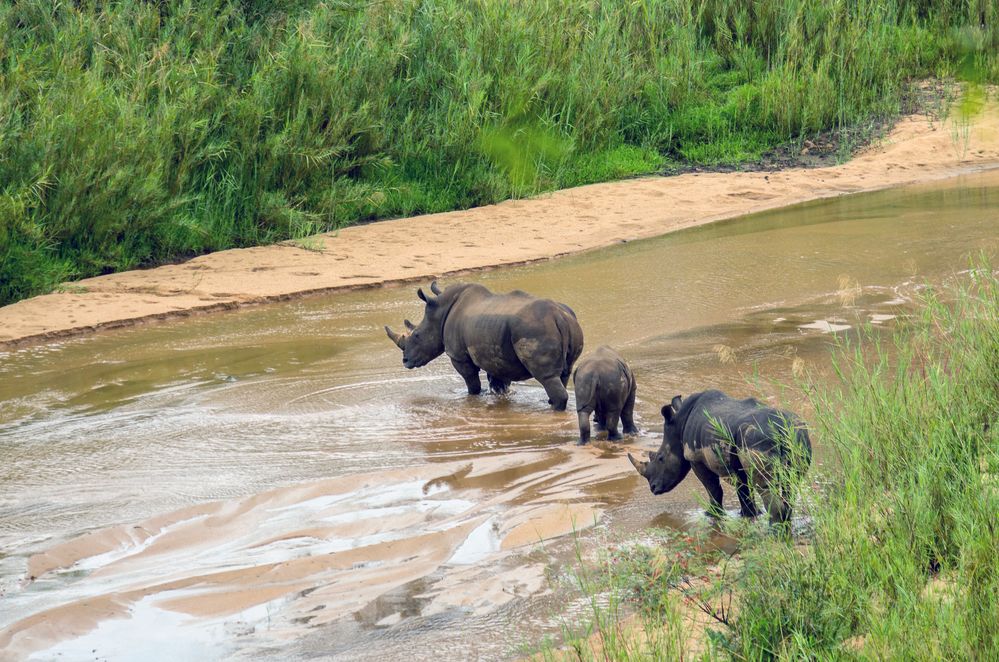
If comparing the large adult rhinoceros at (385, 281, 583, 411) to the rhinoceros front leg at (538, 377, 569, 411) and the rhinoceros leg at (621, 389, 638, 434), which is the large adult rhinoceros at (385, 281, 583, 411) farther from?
the rhinoceros leg at (621, 389, 638, 434)

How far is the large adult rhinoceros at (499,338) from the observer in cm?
805

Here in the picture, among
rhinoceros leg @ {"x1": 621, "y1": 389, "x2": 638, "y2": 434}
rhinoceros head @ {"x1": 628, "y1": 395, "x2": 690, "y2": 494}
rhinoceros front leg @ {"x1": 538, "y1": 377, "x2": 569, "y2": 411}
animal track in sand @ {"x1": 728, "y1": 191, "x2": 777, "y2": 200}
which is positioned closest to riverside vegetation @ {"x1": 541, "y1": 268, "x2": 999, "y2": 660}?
rhinoceros head @ {"x1": 628, "y1": 395, "x2": 690, "y2": 494}

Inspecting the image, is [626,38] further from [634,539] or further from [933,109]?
[634,539]

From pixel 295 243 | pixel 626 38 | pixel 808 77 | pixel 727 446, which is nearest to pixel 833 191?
pixel 808 77

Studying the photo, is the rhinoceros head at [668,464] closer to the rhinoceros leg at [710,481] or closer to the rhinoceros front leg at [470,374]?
the rhinoceros leg at [710,481]

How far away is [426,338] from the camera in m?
9.16

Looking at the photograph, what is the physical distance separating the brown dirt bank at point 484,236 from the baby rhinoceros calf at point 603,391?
4.70 meters

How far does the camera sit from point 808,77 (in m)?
17.6

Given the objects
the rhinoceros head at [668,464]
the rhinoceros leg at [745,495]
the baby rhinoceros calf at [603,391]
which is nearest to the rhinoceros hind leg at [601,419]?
the baby rhinoceros calf at [603,391]

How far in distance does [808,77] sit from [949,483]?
14232 millimetres

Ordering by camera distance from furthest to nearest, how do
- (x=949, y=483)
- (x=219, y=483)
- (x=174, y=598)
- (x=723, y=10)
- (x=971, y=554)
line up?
(x=723, y=10) → (x=219, y=483) → (x=174, y=598) → (x=949, y=483) → (x=971, y=554)

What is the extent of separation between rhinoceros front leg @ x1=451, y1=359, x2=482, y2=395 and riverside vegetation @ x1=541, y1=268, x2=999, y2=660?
3.71 meters

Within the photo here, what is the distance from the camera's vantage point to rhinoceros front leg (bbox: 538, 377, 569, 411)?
317 inches

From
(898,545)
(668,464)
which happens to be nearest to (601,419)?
(668,464)
